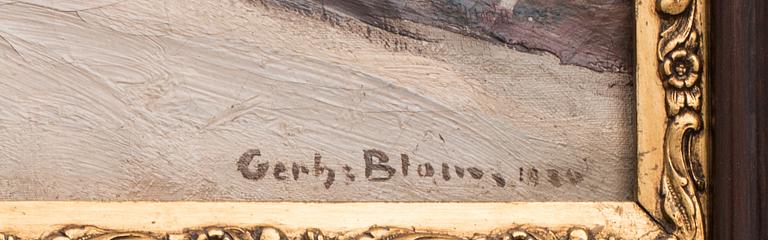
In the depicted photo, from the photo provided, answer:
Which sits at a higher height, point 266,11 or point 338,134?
point 266,11

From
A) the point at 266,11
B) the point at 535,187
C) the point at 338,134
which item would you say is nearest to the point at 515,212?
the point at 535,187

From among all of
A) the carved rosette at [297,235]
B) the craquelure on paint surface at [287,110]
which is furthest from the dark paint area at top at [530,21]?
the carved rosette at [297,235]

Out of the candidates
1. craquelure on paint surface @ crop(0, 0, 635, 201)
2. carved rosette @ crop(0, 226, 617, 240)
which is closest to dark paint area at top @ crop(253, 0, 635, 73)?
craquelure on paint surface @ crop(0, 0, 635, 201)

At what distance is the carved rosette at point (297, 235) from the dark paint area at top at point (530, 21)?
0.49 feet

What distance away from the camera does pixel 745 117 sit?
775mm

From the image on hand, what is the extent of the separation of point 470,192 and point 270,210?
0.17 meters

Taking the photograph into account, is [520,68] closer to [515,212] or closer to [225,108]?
[515,212]

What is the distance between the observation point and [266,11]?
81 centimetres

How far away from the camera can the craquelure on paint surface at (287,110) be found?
80 cm

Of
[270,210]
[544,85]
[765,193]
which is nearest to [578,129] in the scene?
[544,85]

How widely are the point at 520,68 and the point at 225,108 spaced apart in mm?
260
